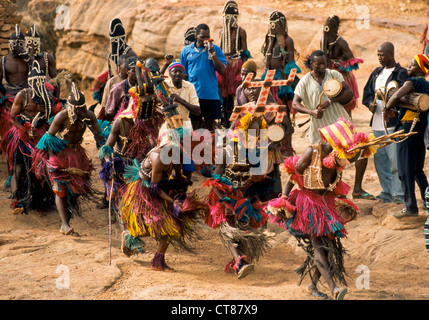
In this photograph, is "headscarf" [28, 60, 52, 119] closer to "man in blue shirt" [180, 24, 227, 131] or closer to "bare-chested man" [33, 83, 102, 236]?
"bare-chested man" [33, 83, 102, 236]

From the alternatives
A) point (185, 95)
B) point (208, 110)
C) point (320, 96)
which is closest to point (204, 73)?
point (208, 110)

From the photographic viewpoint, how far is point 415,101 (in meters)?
6.78

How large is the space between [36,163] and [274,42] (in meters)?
3.89

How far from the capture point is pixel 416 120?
A: 22.9 feet

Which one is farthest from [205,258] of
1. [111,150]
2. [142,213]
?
[111,150]

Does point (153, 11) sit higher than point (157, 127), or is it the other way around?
point (153, 11)

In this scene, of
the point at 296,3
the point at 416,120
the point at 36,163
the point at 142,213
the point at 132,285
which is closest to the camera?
the point at 132,285

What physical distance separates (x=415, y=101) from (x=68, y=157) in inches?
168

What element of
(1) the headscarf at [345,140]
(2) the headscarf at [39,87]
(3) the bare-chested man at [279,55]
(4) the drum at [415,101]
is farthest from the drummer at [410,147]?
(2) the headscarf at [39,87]

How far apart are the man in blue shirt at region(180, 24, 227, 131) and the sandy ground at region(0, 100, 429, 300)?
65.5 inches

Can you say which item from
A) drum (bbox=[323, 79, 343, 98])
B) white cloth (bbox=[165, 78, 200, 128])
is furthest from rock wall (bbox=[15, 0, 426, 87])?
drum (bbox=[323, 79, 343, 98])

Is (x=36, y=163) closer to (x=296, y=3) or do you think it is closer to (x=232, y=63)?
(x=232, y=63)

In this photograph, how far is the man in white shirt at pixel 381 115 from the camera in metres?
7.43

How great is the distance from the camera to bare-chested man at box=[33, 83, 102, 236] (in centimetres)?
746
